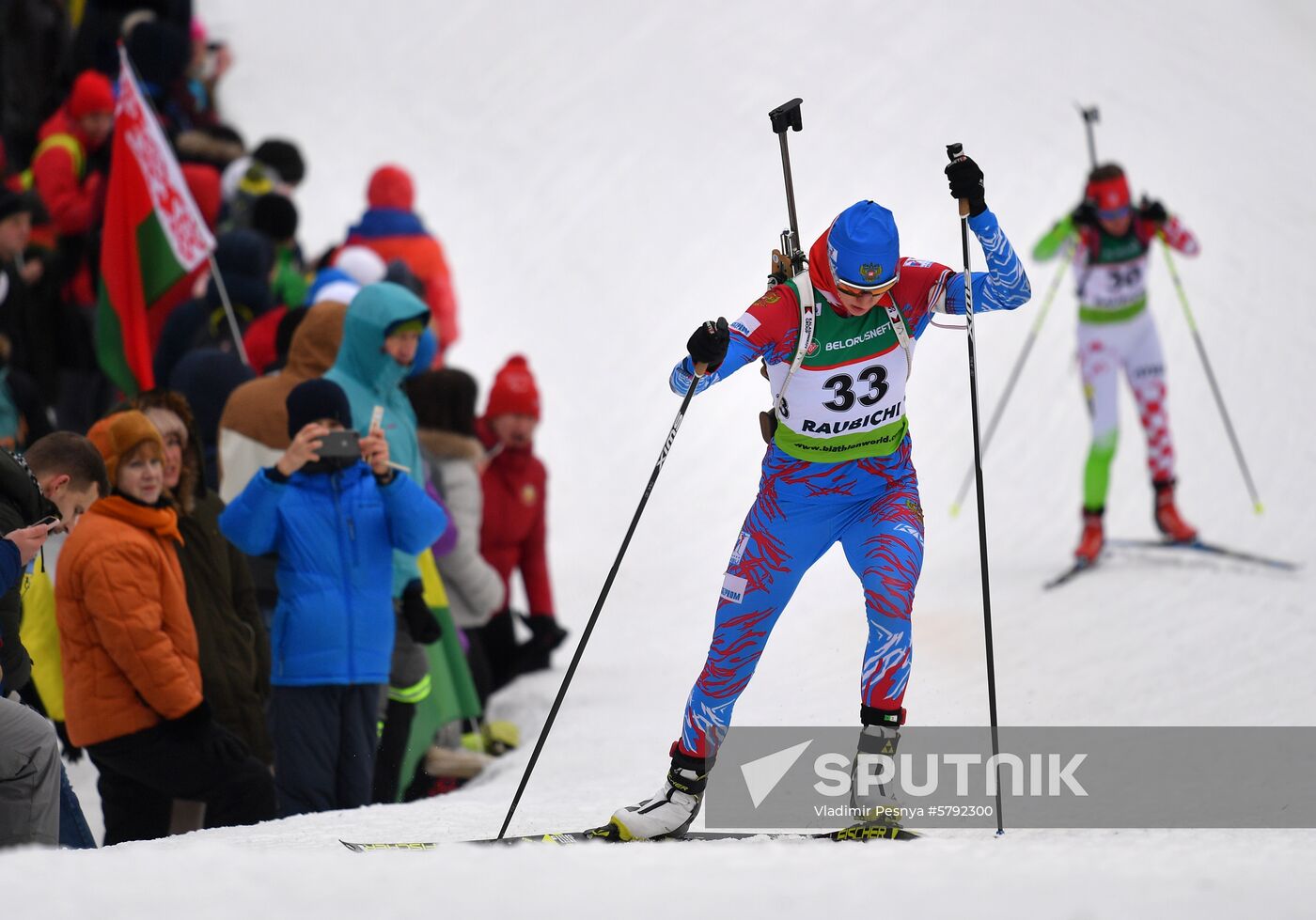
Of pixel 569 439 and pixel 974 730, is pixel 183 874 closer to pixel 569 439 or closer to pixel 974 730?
pixel 974 730

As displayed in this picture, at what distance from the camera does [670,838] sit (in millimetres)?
5441

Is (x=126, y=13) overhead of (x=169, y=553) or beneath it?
overhead

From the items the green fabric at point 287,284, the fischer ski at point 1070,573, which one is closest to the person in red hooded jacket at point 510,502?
the green fabric at point 287,284

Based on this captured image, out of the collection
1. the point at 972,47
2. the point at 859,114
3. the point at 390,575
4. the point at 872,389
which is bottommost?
the point at 390,575

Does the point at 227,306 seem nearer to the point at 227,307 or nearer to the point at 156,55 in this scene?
the point at 227,307

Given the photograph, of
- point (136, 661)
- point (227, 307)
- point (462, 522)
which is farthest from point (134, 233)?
point (136, 661)

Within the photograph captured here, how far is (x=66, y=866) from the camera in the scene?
4117 mm

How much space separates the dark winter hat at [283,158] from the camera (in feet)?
39.9

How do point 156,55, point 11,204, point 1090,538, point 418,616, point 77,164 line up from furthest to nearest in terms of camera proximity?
point 156,55, point 77,164, point 1090,538, point 11,204, point 418,616

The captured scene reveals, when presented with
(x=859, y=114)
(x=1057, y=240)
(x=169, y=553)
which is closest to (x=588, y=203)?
(x=859, y=114)

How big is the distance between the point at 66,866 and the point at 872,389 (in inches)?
110

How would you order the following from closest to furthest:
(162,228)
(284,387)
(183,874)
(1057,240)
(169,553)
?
(183,874) → (169,553) → (284,387) → (162,228) → (1057,240)

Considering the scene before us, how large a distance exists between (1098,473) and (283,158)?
6131 millimetres

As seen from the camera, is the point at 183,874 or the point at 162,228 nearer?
the point at 183,874
